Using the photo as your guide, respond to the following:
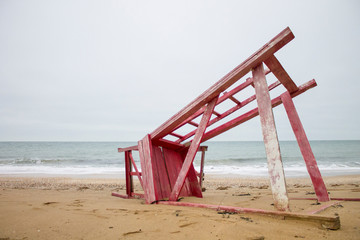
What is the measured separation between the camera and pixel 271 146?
8.60ft

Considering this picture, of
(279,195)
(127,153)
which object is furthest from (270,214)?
(127,153)

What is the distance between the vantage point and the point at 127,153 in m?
5.11

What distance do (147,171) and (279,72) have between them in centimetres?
295

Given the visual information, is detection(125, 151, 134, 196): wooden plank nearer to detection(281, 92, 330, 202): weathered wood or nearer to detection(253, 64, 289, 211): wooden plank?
detection(253, 64, 289, 211): wooden plank

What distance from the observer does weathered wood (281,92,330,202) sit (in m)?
3.57

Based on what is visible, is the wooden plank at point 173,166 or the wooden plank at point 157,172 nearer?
the wooden plank at point 157,172

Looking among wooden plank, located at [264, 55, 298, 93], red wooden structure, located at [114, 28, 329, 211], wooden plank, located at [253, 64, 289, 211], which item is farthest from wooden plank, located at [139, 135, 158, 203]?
wooden plank, located at [264, 55, 298, 93]

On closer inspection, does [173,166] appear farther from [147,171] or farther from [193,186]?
[147,171]

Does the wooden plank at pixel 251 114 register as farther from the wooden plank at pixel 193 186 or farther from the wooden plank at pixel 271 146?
the wooden plank at pixel 193 186

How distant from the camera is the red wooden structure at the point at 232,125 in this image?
2633 mm

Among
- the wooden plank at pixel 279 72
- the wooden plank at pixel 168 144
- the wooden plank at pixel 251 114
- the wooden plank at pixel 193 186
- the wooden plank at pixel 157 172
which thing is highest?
the wooden plank at pixel 279 72

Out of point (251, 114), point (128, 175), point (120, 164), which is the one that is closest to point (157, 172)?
point (128, 175)

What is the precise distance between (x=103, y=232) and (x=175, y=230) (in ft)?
2.65

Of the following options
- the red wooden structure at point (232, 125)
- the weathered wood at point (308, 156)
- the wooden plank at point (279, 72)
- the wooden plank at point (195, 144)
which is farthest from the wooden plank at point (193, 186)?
the wooden plank at point (279, 72)
